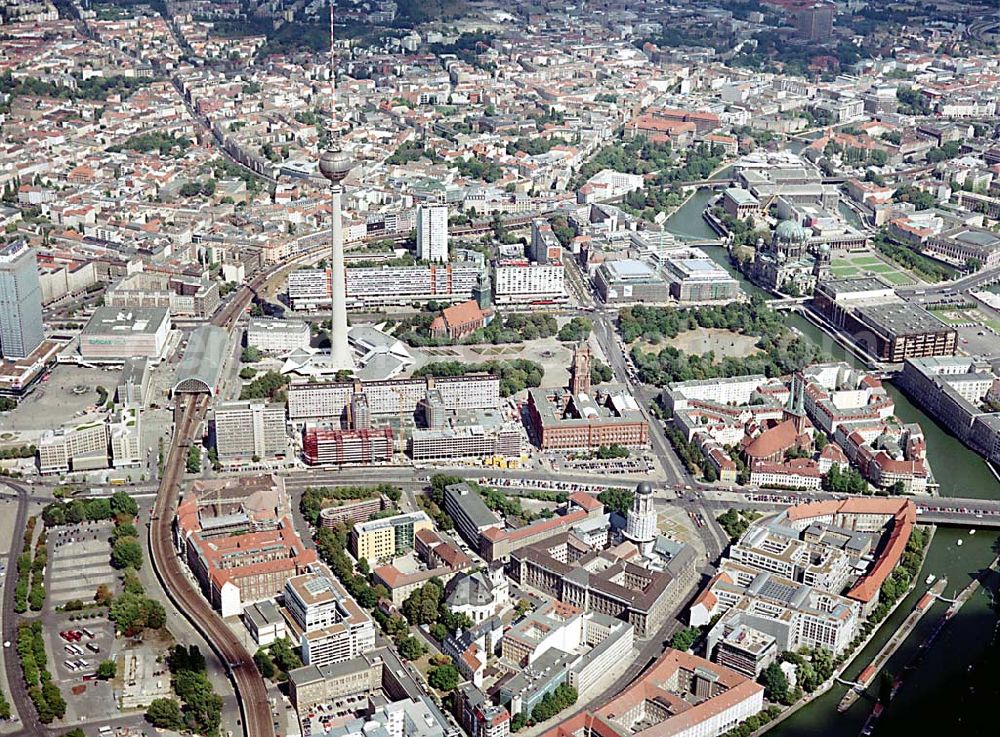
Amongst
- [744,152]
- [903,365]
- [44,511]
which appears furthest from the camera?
[744,152]

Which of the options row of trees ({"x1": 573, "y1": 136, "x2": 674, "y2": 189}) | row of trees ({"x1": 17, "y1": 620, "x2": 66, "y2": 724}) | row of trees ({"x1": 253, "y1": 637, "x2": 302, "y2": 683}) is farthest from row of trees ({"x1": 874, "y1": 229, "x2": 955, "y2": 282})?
row of trees ({"x1": 17, "y1": 620, "x2": 66, "y2": 724})

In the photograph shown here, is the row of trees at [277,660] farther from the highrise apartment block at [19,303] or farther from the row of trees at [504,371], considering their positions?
the highrise apartment block at [19,303]

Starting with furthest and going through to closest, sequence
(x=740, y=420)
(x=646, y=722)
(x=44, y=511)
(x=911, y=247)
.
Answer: (x=911, y=247), (x=740, y=420), (x=44, y=511), (x=646, y=722)

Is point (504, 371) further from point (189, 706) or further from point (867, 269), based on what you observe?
point (867, 269)

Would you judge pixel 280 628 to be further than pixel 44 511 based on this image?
No

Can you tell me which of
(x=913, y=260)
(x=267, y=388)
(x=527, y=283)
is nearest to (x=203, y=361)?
(x=267, y=388)

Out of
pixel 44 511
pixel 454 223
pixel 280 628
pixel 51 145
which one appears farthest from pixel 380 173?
pixel 280 628

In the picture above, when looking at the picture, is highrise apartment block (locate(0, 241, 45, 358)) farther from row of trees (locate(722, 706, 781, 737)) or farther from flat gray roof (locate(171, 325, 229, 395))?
row of trees (locate(722, 706, 781, 737))

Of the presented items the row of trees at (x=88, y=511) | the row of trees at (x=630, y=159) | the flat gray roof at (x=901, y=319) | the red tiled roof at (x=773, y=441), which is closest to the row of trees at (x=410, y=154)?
the row of trees at (x=630, y=159)

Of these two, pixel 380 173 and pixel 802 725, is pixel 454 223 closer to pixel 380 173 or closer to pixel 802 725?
pixel 380 173
